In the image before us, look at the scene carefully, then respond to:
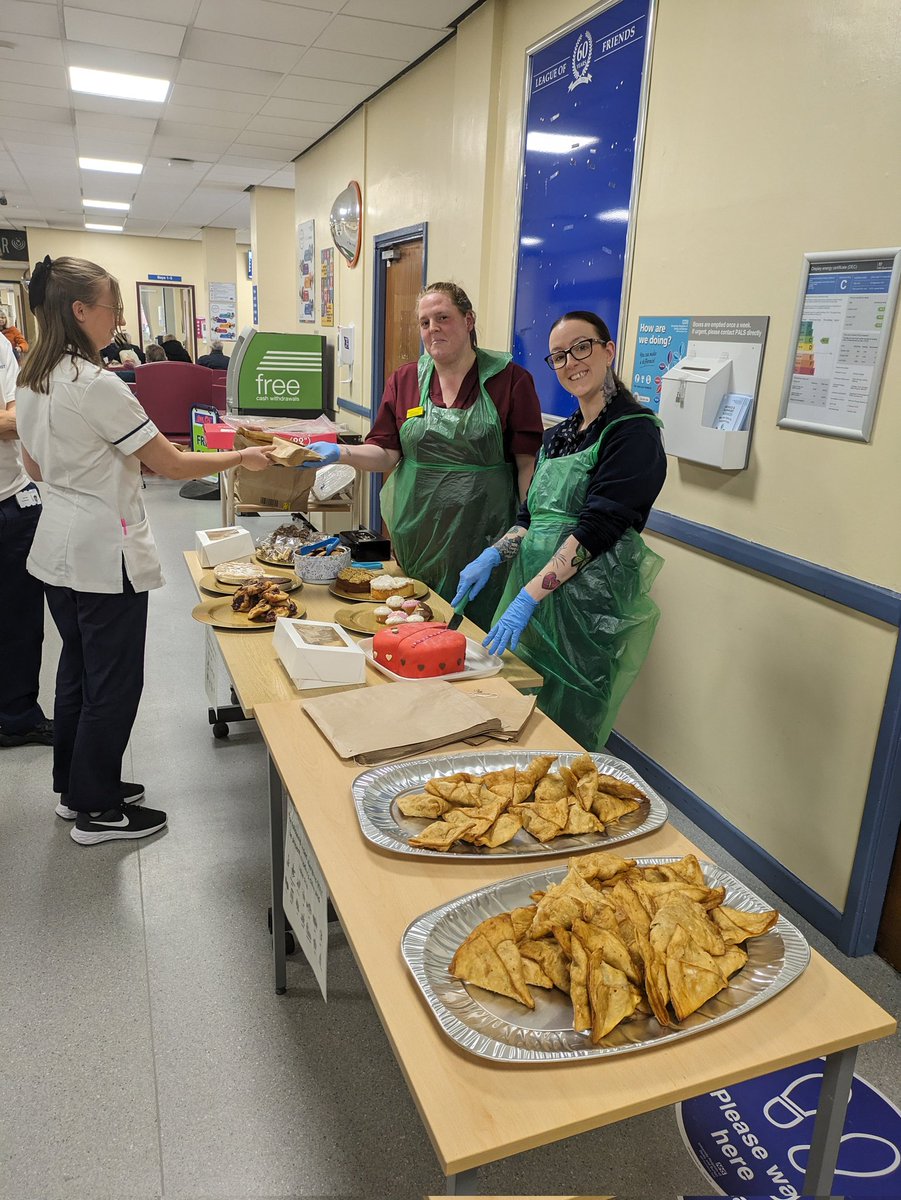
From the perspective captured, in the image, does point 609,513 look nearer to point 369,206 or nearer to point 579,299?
point 579,299

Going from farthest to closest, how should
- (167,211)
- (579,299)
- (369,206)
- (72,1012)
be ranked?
(167,211) < (369,206) < (579,299) < (72,1012)

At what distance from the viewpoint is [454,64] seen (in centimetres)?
401

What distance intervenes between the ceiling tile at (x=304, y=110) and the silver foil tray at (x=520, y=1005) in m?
5.45

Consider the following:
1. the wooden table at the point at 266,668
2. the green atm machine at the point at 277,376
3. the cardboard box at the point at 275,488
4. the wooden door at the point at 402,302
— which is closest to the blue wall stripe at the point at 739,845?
the wooden table at the point at 266,668

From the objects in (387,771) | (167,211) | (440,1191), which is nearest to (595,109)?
(387,771)

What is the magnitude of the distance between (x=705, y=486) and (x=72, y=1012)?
2.08 meters

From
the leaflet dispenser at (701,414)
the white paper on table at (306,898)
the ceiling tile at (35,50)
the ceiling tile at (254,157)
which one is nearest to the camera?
the white paper on table at (306,898)

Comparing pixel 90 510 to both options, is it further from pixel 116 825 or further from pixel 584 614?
pixel 584 614

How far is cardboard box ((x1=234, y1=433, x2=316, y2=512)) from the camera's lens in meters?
3.95

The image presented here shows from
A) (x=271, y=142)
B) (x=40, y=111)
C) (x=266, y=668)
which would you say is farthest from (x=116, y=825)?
(x=271, y=142)

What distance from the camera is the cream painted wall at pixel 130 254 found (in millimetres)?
13508

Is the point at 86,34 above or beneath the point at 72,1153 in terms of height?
above

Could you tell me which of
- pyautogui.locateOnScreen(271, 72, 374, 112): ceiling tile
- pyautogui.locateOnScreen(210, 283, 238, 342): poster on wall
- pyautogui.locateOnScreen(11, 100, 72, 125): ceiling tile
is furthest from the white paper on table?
pyautogui.locateOnScreen(210, 283, 238, 342): poster on wall

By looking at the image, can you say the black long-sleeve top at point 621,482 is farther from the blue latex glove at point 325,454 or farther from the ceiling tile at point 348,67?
the ceiling tile at point 348,67
